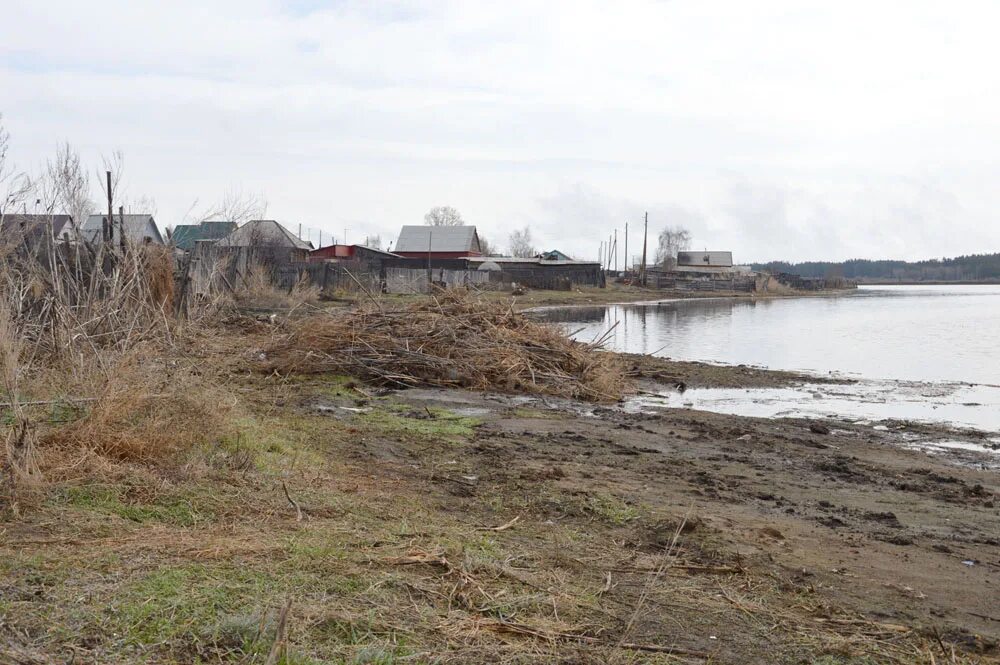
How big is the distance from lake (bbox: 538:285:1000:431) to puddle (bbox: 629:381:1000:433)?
2 cm

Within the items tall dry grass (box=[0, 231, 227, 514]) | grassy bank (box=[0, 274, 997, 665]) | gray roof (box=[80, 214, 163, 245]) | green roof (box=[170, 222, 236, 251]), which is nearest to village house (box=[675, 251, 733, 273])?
gray roof (box=[80, 214, 163, 245])

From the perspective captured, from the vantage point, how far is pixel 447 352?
15398 millimetres

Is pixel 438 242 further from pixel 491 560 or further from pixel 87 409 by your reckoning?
pixel 491 560

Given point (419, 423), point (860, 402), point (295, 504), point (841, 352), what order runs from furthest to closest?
point (841, 352)
point (860, 402)
point (419, 423)
point (295, 504)

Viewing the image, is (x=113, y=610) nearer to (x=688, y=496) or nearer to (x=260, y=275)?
(x=688, y=496)

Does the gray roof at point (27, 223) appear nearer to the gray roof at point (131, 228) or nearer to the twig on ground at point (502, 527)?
the gray roof at point (131, 228)

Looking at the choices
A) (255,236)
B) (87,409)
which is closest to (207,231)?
(255,236)

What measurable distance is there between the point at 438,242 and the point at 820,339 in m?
46.2

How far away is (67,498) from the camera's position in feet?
18.0

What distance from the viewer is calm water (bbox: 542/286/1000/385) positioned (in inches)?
886

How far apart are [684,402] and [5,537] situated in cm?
1236

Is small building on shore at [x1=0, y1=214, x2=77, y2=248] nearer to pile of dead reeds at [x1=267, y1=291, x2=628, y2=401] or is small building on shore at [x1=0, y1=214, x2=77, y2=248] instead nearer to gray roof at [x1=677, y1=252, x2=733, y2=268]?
pile of dead reeds at [x1=267, y1=291, x2=628, y2=401]

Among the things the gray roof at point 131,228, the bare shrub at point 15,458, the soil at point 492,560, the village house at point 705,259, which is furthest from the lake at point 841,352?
the village house at point 705,259

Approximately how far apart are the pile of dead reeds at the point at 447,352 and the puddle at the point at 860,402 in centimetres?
128
